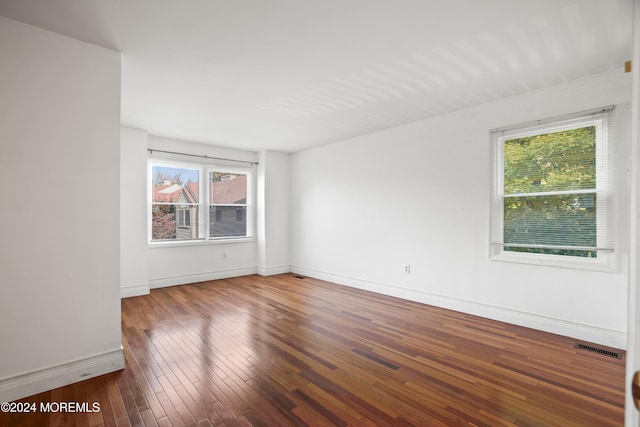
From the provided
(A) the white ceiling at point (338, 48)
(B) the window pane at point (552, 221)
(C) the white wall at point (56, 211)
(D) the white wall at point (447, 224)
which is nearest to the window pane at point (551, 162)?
(B) the window pane at point (552, 221)

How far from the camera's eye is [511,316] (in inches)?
134

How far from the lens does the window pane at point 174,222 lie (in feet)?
17.1

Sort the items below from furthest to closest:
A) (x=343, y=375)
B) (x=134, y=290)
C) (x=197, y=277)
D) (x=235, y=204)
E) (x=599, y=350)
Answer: (x=235, y=204), (x=197, y=277), (x=134, y=290), (x=599, y=350), (x=343, y=375)

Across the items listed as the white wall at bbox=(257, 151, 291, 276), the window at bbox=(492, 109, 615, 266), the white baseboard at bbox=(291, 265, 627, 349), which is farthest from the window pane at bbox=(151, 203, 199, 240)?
the window at bbox=(492, 109, 615, 266)

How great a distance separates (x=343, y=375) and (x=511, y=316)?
231 centimetres

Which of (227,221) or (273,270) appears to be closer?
(227,221)

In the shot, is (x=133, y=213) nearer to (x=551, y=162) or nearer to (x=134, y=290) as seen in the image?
(x=134, y=290)

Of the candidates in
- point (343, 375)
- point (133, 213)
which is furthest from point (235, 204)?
point (343, 375)

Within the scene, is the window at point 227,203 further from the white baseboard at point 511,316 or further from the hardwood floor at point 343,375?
the white baseboard at point 511,316

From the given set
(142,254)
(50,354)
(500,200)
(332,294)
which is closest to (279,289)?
(332,294)

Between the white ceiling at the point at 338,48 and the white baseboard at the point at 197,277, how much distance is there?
2881 mm

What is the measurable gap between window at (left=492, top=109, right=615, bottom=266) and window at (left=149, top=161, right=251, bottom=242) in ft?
15.5

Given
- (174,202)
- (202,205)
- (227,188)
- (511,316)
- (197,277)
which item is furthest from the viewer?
(227,188)

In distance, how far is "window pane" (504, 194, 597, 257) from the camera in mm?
2995
